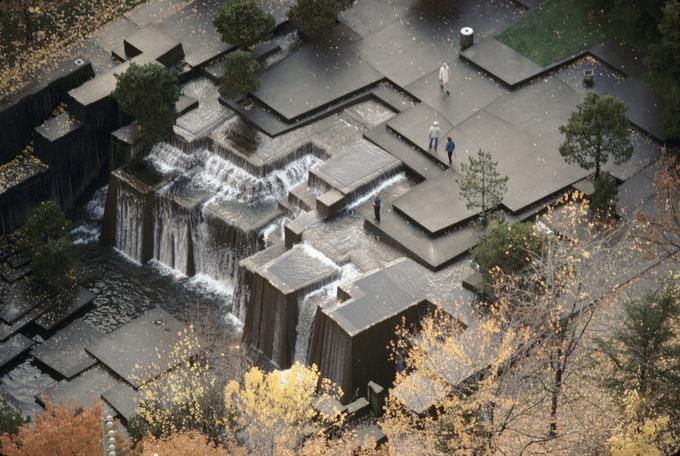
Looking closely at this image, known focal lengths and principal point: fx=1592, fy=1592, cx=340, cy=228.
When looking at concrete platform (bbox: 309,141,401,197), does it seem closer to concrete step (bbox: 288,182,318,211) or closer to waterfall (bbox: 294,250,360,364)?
concrete step (bbox: 288,182,318,211)

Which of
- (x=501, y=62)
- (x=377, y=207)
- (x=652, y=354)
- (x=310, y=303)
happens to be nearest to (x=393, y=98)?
(x=501, y=62)

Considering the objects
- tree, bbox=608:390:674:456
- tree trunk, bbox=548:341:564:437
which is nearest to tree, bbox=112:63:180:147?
tree trunk, bbox=548:341:564:437

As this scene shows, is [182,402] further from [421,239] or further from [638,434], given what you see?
[638,434]

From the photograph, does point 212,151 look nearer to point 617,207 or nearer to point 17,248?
point 17,248

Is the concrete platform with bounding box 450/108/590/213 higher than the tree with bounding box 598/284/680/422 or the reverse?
the reverse

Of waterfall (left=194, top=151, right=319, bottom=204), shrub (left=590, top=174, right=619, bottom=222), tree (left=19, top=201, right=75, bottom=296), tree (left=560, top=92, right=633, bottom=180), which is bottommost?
Answer: tree (left=19, top=201, right=75, bottom=296)

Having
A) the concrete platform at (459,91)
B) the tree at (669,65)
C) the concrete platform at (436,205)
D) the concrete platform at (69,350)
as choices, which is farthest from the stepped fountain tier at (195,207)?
the tree at (669,65)
